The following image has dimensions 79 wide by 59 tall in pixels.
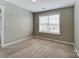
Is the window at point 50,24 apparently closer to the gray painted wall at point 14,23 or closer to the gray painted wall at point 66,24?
the gray painted wall at point 66,24

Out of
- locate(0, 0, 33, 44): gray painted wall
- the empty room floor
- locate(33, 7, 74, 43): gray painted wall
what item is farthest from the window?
the empty room floor

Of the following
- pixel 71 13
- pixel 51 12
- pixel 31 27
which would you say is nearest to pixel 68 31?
pixel 71 13

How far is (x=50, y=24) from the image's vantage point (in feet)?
16.4

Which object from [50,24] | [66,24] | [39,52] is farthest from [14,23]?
[66,24]

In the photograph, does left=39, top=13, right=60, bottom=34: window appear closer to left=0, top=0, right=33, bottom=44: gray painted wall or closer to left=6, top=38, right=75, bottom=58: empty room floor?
left=0, top=0, right=33, bottom=44: gray painted wall

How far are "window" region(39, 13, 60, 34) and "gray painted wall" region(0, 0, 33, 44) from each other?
1400mm

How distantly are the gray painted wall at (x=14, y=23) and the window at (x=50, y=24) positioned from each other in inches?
55.1

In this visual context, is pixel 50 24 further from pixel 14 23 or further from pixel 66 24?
pixel 14 23

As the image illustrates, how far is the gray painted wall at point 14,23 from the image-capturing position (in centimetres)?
346

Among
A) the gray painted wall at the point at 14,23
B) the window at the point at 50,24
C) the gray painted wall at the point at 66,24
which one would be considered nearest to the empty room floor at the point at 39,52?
the gray painted wall at the point at 14,23

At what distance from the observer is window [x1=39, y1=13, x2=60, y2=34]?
457cm

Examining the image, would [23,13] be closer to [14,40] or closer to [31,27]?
[31,27]

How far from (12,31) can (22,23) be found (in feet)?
3.69

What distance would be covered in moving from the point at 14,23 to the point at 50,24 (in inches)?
105
